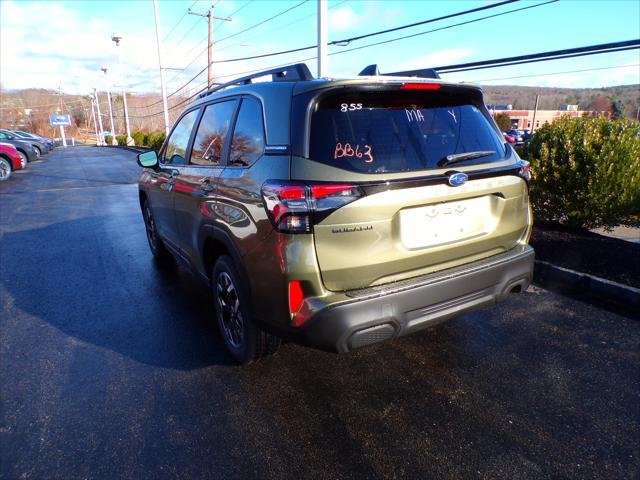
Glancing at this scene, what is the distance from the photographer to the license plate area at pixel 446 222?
2.34 m

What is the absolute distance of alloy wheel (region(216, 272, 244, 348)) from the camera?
2932mm

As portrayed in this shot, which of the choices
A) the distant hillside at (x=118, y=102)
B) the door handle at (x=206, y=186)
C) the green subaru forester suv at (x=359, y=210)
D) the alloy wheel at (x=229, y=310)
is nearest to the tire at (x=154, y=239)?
the door handle at (x=206, y=186)

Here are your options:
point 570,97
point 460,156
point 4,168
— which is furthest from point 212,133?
point 570,97

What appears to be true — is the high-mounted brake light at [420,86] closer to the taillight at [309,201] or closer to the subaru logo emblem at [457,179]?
the subaru logo emblem at [457,179]

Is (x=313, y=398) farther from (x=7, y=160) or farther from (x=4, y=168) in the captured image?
(x=7, y=160)

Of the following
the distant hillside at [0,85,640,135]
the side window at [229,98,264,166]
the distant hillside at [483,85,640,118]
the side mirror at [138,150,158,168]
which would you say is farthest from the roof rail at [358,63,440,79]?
the distant hillside at [0,85,640,135]

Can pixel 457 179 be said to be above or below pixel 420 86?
below

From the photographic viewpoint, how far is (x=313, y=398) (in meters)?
2.67

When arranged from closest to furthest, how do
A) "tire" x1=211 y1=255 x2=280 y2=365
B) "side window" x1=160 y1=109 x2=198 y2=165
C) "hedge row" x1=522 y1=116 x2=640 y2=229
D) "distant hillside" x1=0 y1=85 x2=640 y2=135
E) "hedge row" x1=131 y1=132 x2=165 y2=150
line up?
"tire" x1=211 y1=255 x2=280 y2=365 → "side window" x1=160 y1=109 x2=198 y2=165 → "hedge row" x1=522 y1=116 x2=640 y2=229 → "hedge row" x1=131 y1=132 x2=165 y2=150 → "distant hillside" x1=0 y1=85 x2=640 y2=135

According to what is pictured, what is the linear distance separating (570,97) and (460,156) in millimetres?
151103

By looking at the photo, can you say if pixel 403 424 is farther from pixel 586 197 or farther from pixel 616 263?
pixel 586 197

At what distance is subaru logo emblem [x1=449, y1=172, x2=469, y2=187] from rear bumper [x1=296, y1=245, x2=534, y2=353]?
0.52 meters

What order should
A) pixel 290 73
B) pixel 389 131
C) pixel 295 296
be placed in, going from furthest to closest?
pixel 290 73 → pixel 389 131 → pixel 295 296

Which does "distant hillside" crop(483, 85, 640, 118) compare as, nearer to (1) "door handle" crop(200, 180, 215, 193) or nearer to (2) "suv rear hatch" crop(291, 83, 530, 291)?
(2) "suv rear hatch" crop(291, 83, 530, 291)
